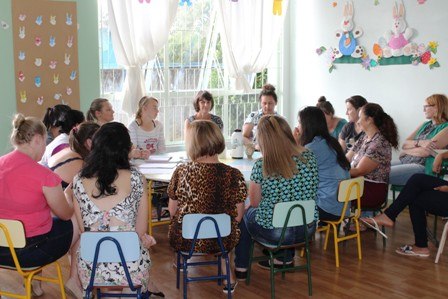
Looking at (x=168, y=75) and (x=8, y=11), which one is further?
(x=168, y=75)

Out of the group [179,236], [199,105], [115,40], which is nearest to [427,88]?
[199,105]

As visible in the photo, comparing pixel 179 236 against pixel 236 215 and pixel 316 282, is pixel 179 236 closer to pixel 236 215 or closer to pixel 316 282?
pixel 236 215

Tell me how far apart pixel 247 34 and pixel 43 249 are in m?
4.42

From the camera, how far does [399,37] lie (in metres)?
5.84

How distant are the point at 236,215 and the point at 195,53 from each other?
12.1 ft

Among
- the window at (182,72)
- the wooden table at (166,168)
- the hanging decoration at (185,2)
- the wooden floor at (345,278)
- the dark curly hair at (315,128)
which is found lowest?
the wooden floor at (345,278)

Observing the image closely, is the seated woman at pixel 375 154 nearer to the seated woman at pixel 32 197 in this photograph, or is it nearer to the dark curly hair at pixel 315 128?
the dark curly hair at pixel 315 128

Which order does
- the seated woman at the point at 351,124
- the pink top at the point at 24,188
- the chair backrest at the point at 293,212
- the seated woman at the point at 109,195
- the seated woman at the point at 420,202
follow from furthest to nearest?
the seated woman at the point at 351,124 → the seated woman at the point at 420,202 → the chair backrest at the point at 293,212 → the pink top at the point at 24,188 → the seated woman at the point at 109,195

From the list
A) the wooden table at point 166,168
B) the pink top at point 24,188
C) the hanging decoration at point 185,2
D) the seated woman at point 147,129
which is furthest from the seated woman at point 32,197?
the hanging decoration at point 185,2

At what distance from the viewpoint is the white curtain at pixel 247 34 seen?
21.7 ft

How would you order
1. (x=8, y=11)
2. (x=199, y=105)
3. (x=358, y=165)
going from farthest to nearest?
(x=199, y=105)
(x=8, y=11)
(x=358, y=165)

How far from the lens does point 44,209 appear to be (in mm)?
2984

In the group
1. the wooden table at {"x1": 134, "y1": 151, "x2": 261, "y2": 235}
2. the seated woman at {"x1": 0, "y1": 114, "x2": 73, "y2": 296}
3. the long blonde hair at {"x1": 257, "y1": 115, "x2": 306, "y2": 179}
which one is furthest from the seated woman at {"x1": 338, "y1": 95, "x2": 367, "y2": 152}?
the seated woman at {"x1": 0, "y1": 114, "x2": 73, "y2": 296}

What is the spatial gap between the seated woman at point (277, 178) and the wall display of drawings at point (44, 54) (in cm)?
272
